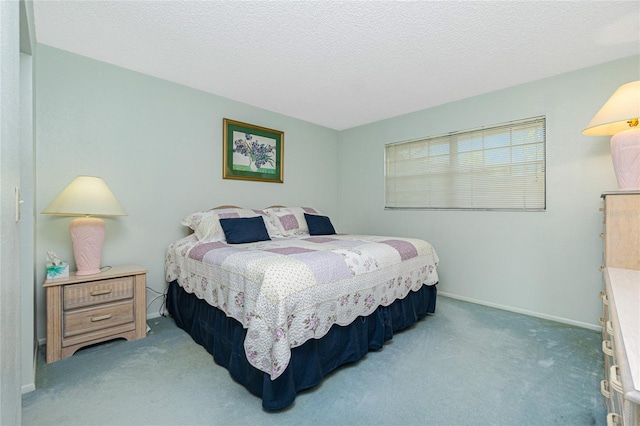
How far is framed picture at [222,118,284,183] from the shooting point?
3.47 metres

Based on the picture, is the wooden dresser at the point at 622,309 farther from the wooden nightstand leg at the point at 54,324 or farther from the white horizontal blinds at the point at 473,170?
the wooden nightstand leg at the point at 54,324

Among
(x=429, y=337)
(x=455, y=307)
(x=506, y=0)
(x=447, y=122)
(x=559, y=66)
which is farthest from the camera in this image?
(x=447, y=122)

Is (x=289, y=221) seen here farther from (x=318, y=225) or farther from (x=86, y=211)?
(x=86, y=211)

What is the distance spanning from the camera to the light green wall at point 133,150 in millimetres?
2393

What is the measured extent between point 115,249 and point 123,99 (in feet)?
4.55

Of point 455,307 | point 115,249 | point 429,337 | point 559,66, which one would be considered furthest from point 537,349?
point 115,249

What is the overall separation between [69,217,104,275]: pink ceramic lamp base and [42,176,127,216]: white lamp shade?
0.14 meters

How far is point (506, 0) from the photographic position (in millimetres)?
1838

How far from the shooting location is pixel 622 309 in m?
0.98

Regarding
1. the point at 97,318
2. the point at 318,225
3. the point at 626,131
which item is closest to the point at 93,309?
the point at 97,318

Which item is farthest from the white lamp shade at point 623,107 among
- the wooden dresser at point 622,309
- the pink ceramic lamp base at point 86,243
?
the pink ceramic lamp base at point 86,243

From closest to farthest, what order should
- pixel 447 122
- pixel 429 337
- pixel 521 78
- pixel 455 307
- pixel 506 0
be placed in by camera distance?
pixel 506 0
pixel 429 337
pixel 521 78
pixel 455 307
pixel 447 122

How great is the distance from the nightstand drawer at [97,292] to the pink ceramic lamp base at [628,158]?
3676 mm

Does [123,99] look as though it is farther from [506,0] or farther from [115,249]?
[506,0]
